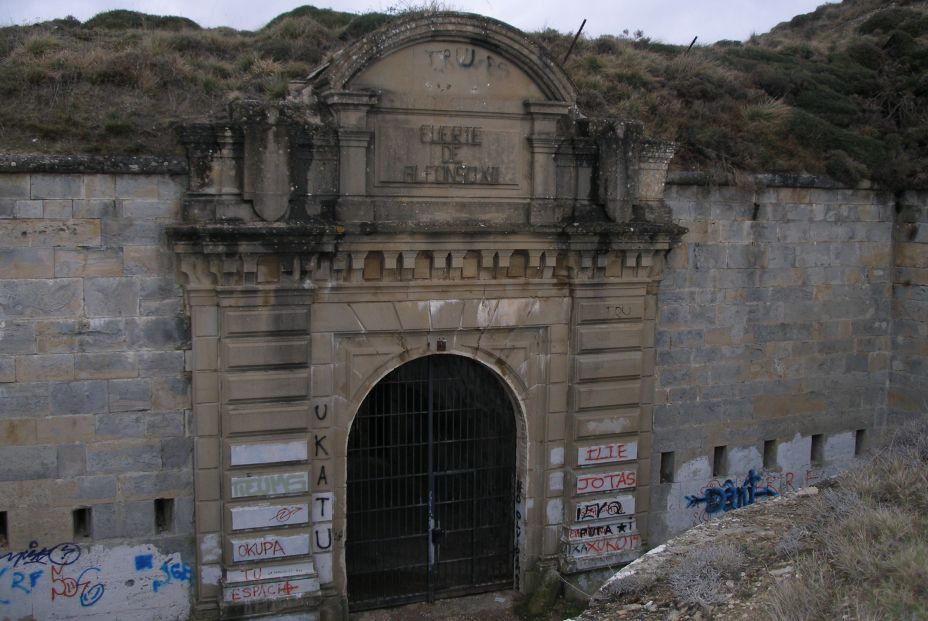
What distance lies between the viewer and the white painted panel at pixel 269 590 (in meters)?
9.90

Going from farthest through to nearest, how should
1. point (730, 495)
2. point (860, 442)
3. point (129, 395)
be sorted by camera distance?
point (860, 442) → point (730, 495) → point (129, 395)

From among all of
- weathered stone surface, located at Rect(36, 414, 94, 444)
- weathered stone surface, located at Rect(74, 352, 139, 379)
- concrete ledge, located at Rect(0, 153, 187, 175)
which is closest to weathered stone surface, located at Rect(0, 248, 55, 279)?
concrete ledge, located at Rect(0, 153, 187, 175)

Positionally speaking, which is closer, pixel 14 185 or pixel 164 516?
pixel 14 185

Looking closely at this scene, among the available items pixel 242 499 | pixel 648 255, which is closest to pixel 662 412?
pixel 648 255

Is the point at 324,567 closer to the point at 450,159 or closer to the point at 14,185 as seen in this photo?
the point at 450,159

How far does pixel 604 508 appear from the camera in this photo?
38.0ft

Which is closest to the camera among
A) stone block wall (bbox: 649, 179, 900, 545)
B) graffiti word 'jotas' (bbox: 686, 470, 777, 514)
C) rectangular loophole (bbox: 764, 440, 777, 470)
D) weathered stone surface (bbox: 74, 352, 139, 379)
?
weathered stone surface (bbox: 74, 352, 139, 379)

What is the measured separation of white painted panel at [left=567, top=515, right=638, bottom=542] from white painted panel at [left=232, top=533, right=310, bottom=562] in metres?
3.52

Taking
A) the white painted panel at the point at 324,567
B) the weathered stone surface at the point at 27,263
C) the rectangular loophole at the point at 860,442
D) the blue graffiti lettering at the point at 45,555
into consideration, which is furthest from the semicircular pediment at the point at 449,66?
the rectangular loophole at the point at 860,442

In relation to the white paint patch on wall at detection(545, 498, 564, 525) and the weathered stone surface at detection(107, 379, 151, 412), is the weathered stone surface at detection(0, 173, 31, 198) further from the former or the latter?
the white paint patch on wall at detection(545, 498, 564, 525)

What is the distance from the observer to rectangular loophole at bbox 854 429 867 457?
46.1 ft

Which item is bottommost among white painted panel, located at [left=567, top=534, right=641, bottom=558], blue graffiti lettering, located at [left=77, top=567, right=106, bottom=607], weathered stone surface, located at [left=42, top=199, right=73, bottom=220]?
white painted panel, located at [left=567, top=534, right=641, bottom=558]

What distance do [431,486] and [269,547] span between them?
226 centimetres

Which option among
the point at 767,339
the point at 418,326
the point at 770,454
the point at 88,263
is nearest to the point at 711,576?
the point at 418,326
